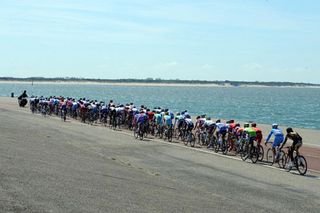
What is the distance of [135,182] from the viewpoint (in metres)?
13.8

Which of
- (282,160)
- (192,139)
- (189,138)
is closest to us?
(282,160)

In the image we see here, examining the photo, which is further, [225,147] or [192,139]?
[192,139]

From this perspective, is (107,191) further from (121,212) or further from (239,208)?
(239,208)

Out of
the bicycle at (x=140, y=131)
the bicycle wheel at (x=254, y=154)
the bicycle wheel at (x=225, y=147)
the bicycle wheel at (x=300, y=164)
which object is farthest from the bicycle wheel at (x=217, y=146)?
the bicycle wheel at (x=300, y=164)

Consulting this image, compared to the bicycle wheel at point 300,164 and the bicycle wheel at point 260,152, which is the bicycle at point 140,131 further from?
the bicycle wheel at point 300,164

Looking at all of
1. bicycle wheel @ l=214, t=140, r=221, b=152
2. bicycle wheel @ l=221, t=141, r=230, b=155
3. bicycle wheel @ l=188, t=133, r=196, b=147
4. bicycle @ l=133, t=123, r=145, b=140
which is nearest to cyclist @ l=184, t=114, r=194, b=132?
bicycle wheel @ l=188, t=133, r=196, b=147

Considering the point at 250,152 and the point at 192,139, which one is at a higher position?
the point at 250,152

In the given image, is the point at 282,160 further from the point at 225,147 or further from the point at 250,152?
the point at 225,147

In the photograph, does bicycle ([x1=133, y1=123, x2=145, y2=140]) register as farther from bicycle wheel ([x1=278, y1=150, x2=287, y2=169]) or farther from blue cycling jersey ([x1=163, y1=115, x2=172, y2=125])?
bicycle wheel ([x1=278, y1=150, x2=287, y2=169])

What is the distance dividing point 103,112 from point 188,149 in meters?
13.7

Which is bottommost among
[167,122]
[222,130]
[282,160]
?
[282,160]

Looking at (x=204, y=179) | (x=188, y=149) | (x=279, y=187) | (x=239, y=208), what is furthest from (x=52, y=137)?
(x=239, y=208)

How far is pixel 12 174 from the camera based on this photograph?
12.4m

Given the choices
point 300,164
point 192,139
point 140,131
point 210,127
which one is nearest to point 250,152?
point 300,164
